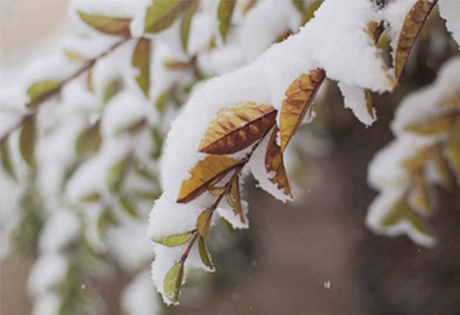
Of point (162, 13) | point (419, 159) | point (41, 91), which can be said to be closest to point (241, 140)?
point (162, 13)

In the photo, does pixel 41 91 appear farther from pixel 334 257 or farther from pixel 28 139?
pixel 334 257

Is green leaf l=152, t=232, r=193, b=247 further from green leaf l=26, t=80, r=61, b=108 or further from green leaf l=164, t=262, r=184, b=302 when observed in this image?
green leaf l=26, t=80, r=61, b=108

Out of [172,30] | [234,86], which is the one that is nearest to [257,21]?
[172,30]

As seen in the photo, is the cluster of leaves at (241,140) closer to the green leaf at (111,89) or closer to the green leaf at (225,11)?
the green leaf at (225,11)

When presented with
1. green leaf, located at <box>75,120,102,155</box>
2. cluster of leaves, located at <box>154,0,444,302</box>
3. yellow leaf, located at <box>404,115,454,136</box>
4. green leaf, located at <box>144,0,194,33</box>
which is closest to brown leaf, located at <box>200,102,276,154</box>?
cluster of leaves, located at <box>154,0,444,302</box>

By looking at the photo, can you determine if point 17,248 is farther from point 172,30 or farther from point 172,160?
point 172,160

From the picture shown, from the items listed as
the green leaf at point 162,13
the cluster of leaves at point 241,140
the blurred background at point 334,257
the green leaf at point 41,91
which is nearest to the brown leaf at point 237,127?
the cluster of leaves at point 241,140
